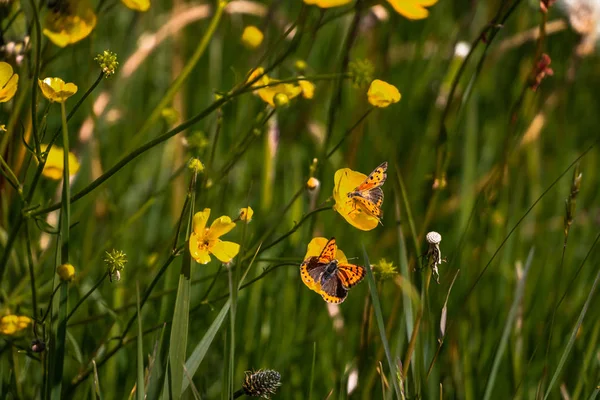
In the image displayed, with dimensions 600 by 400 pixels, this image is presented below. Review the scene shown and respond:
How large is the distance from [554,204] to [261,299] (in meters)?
1.03

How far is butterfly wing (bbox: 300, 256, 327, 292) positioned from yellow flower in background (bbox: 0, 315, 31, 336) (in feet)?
1.22

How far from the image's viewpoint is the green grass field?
0.94 m

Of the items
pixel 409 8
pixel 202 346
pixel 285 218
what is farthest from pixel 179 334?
pixel 285 218

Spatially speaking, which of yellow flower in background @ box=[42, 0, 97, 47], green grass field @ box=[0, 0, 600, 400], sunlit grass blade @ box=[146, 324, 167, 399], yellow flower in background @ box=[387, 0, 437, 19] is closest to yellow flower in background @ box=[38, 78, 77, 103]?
green grass field @ box=[0, 0, 600, 400]

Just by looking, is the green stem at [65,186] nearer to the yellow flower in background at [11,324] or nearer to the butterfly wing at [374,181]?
the yellow flower in background at [11,324]

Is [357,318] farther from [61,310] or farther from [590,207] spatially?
[590,207]

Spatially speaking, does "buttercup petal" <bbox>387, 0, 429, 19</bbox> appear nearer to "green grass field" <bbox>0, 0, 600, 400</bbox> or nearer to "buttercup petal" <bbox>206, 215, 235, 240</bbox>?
"green grass field" <bbox>0, 0, 600, 400</bbox>

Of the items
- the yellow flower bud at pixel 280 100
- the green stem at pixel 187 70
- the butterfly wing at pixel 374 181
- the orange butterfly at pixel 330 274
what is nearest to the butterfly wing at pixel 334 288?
the orange butterfly at pixel 330 274

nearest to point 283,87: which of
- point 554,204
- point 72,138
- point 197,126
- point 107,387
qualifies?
point 107,387

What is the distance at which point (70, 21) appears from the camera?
3.47ft

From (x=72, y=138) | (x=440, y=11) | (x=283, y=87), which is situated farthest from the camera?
(x=440, y=11)

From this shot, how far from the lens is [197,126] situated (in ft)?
6.98

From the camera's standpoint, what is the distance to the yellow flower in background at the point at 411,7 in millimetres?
988

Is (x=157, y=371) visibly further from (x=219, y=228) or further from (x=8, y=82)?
(x=8, y=82)
